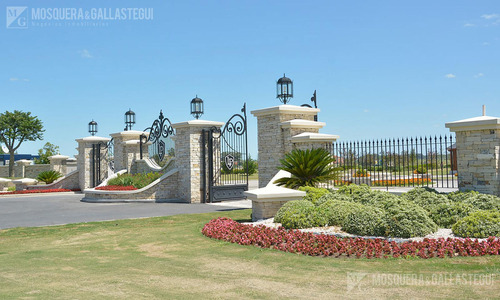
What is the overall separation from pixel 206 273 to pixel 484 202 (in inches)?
240

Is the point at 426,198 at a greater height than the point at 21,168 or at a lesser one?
lesser

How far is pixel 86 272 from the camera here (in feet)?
20.6

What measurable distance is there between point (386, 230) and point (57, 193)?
74.9 feet

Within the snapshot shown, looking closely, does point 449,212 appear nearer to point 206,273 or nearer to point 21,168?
point 206,273

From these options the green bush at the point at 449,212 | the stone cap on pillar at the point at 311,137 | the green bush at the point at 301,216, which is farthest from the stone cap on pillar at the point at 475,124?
the stone cap on pillar at the point at 311,137

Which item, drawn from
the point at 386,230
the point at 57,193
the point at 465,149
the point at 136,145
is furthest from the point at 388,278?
the point at 57,193

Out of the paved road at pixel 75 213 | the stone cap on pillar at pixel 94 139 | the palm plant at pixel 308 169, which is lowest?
the paved road at pixel 75 213

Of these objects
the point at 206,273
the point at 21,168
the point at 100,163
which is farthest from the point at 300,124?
the point at 21,168

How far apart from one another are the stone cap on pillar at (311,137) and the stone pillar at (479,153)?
14.0ft

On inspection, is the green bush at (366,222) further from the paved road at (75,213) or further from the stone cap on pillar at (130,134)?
the stone cap on pillar at (130,134)

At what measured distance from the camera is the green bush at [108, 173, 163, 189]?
2008cm

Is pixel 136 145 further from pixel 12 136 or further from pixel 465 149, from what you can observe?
pixel 12 136

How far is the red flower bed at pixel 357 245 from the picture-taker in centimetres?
654

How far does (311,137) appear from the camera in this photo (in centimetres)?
1370
